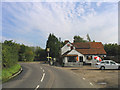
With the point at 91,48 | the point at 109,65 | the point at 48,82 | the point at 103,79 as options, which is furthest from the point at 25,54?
the point at 103,79

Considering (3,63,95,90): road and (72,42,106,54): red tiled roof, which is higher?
(72,42,106,54): red tiled roof

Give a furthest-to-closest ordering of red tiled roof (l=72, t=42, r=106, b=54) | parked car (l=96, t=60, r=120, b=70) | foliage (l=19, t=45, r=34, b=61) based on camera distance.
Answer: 1. foliage (l=19, t=45, r=34, b=61)
2. red tiled roof (l=72, t=42, r=106, b=54)
3. parked car (l=96, t=60, r=120, b=70)

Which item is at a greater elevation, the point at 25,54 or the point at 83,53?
the point at 83,53

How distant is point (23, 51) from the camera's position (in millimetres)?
61375

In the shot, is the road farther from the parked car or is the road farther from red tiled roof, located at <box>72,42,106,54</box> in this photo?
red tiled roof, located at <box>72,42,106,54</box>

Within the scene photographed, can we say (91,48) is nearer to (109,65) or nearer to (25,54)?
(109,65)

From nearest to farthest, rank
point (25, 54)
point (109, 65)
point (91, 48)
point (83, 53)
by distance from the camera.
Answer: point (109, 65) → point (83, 53) → point (91, 48) → point (25, 54)

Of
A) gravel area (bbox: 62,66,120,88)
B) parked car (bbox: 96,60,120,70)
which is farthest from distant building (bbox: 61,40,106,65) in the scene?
gravel area (bbox: 62,66,120,88)

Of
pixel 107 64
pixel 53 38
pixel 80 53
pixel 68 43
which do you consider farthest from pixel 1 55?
pixel 53 38

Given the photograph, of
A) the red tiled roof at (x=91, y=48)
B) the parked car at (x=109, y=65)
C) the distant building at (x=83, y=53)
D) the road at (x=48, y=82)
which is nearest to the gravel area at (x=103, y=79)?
the road at (x=48, y=82)

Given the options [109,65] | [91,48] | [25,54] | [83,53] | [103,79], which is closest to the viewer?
[103,79]

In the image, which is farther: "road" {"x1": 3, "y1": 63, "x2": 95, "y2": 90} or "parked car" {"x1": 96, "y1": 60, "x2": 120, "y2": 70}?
"parked car" {"x1": 96, "y1": 60, "x2": 120, "y2": 70}

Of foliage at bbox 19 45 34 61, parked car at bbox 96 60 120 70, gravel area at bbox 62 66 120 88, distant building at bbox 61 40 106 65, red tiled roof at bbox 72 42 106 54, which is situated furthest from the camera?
foliage at bbox 19 45 34 61

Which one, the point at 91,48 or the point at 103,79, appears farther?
the point at 91,48
